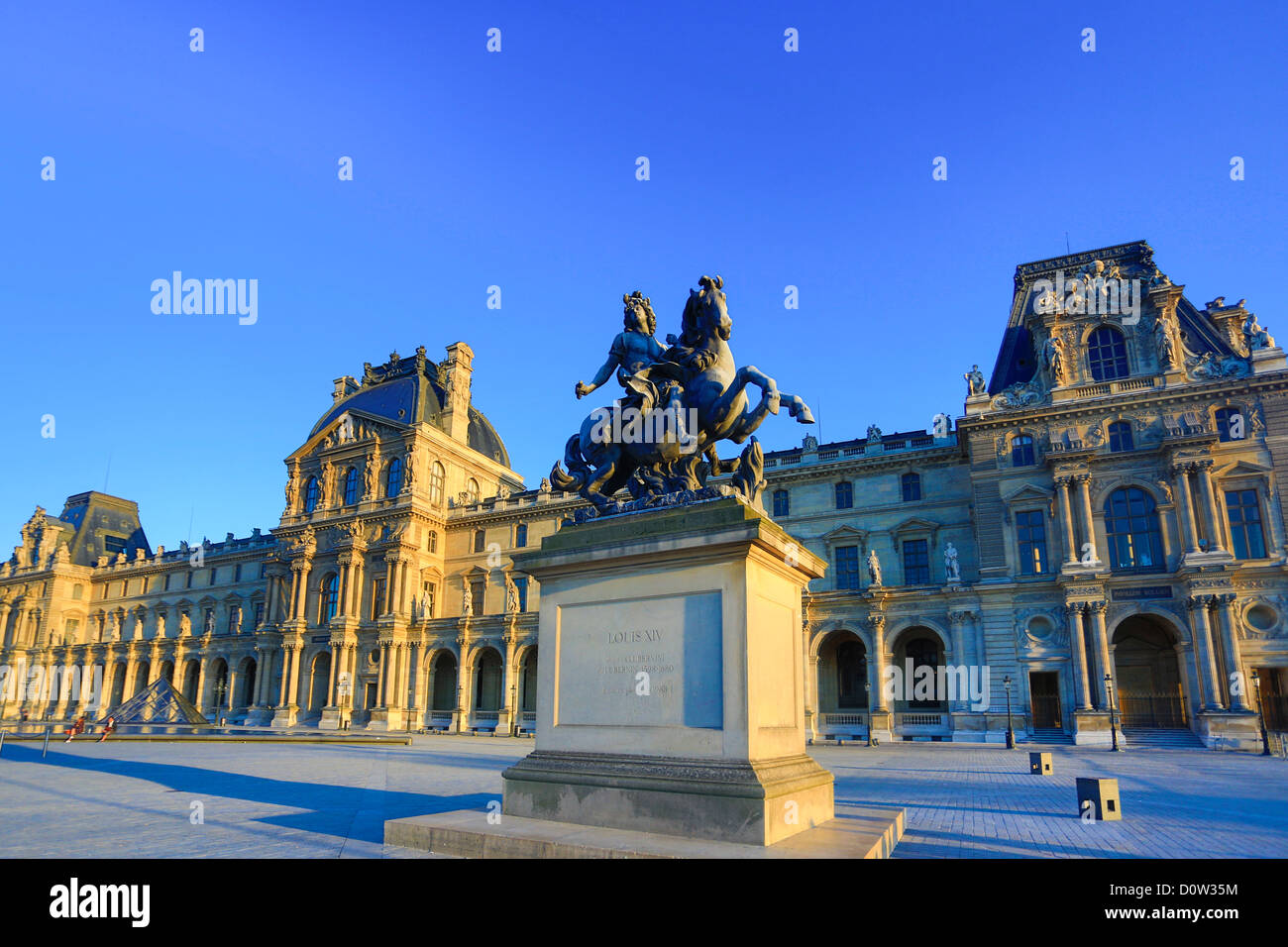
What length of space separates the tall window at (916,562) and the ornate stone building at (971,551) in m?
0.17

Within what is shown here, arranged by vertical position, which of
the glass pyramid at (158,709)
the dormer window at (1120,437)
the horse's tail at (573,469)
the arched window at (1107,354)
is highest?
the arched window at (1107,354)

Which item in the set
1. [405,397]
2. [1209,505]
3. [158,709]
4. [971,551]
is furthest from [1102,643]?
[405,397]

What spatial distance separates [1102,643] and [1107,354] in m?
14.8

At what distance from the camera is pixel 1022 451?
133 ft

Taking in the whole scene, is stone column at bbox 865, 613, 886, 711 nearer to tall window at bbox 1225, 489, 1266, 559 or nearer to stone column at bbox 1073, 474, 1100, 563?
stone column at bbox 1073, 474, 1100, 563

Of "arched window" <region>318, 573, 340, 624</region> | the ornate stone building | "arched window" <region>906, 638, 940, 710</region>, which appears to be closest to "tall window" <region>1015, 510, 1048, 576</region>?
the ornate stone building

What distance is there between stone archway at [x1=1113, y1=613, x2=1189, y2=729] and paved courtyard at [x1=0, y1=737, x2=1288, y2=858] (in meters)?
13.3

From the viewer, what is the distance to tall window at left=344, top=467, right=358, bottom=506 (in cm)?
6240

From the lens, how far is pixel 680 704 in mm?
7059

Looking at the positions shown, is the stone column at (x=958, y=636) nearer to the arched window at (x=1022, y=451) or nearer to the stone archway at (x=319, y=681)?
the arched window at (x=1022, y=451)

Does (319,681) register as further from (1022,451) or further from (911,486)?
(1022,451)

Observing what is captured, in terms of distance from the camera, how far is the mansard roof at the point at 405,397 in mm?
62844

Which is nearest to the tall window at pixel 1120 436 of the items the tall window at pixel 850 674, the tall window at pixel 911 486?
the tall window at pixel 911 486

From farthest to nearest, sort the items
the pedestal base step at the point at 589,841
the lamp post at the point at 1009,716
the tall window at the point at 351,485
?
1. the tall window at the point at 351,485
2. the lamp post at the point at 1009,716
3. the pedestal base step at the point at 589,841
